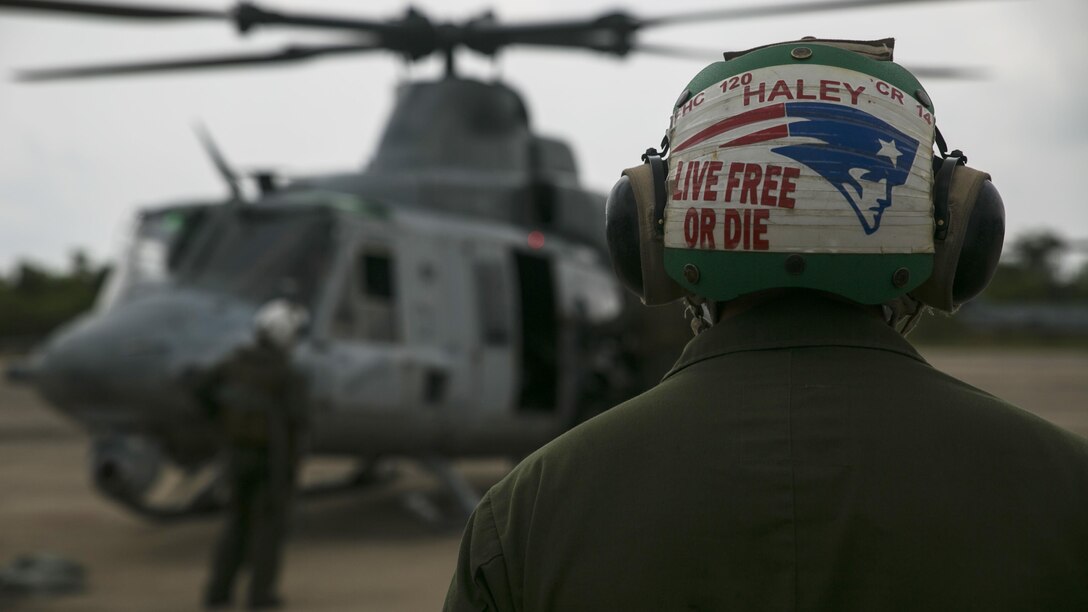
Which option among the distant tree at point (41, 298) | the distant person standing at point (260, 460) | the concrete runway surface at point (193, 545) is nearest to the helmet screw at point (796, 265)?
the concrete runway surface at point (193, 545)

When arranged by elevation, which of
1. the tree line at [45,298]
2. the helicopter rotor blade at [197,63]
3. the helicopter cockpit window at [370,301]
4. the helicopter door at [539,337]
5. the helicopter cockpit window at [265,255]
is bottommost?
the tree line at [45,298]

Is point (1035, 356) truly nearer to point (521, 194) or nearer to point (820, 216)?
point (521, 194)

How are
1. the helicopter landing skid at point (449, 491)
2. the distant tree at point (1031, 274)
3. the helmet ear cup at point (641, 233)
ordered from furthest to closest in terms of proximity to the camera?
the distant tree at point (1031, 274) < the helicopter landing skid at point (449, 491) < the helmet ear cup at point (641, 233)

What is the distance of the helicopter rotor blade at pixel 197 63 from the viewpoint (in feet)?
27.1

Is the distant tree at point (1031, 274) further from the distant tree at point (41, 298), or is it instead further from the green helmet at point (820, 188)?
the green helmet at point (820, 188)

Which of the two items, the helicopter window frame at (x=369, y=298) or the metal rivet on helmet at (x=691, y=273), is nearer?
the metal rivet on helmet at (x=691, y=273)

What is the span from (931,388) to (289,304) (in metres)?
6.73

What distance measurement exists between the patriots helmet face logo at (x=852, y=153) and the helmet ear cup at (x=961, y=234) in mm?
131

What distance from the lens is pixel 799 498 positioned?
115 cm

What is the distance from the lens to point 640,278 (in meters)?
1.59

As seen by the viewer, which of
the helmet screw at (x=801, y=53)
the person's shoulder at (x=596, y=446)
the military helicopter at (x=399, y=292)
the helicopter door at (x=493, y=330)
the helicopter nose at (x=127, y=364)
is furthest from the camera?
the helicopter door at (x=493, y=330)

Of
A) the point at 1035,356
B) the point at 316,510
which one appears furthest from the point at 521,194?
the point at 1035,356

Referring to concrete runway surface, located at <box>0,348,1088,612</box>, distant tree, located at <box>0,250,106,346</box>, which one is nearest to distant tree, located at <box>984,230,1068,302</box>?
distant tree, located at <box>0,250,106,346</box>

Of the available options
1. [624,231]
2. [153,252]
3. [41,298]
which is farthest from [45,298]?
[624,231]
